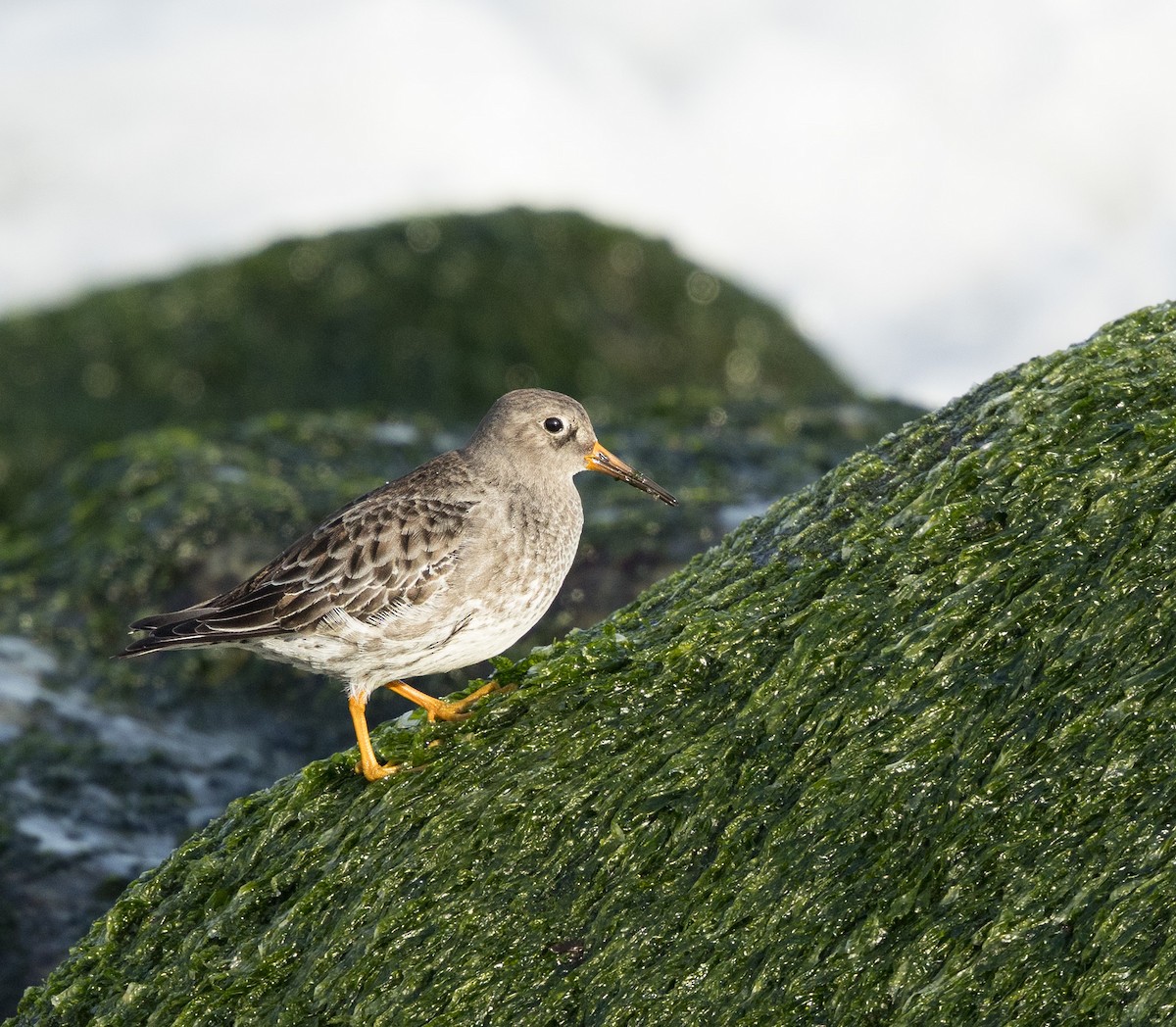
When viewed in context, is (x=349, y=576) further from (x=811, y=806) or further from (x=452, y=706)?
(x=811, y=806)

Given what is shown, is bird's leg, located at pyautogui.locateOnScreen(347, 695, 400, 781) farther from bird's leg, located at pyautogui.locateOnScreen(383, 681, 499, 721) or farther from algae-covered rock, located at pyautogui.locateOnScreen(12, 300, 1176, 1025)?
bird's leg, located at pyautogui.locateOnScreen(383, 681, 499, 721)

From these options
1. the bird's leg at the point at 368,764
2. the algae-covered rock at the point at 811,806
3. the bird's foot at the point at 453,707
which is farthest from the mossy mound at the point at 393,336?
the algae-covered rock at the point at 811,806

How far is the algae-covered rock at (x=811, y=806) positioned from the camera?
3420mm

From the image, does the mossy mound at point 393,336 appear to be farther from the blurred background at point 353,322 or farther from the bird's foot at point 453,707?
the bird's foot at point 453,707

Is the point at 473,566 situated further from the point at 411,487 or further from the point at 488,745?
the point at 488,745

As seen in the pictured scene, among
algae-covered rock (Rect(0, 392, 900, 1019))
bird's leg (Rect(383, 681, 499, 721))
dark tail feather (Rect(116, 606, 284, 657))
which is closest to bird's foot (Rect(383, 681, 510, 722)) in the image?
bird's leg (Rect(383, 681, 499, 721))

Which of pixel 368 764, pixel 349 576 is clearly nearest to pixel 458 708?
pixel 368 764

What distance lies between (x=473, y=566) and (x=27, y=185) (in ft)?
71.4

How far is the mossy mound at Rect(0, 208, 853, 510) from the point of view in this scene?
12227 mm

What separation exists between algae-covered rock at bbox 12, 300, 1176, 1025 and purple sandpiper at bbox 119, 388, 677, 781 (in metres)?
0.33

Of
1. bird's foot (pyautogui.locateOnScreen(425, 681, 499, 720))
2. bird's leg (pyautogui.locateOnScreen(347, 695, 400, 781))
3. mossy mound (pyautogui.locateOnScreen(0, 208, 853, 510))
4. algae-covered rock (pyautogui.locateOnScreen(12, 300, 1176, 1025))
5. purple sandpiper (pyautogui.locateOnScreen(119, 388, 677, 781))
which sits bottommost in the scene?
algae-covered rock (pyautogui.locateOnScreen(12, 300, 1176, 1025))

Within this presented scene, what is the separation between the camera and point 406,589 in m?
4.90

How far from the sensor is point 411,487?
17.0 ft

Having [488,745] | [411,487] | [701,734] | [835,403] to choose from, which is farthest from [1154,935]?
[835,403]
